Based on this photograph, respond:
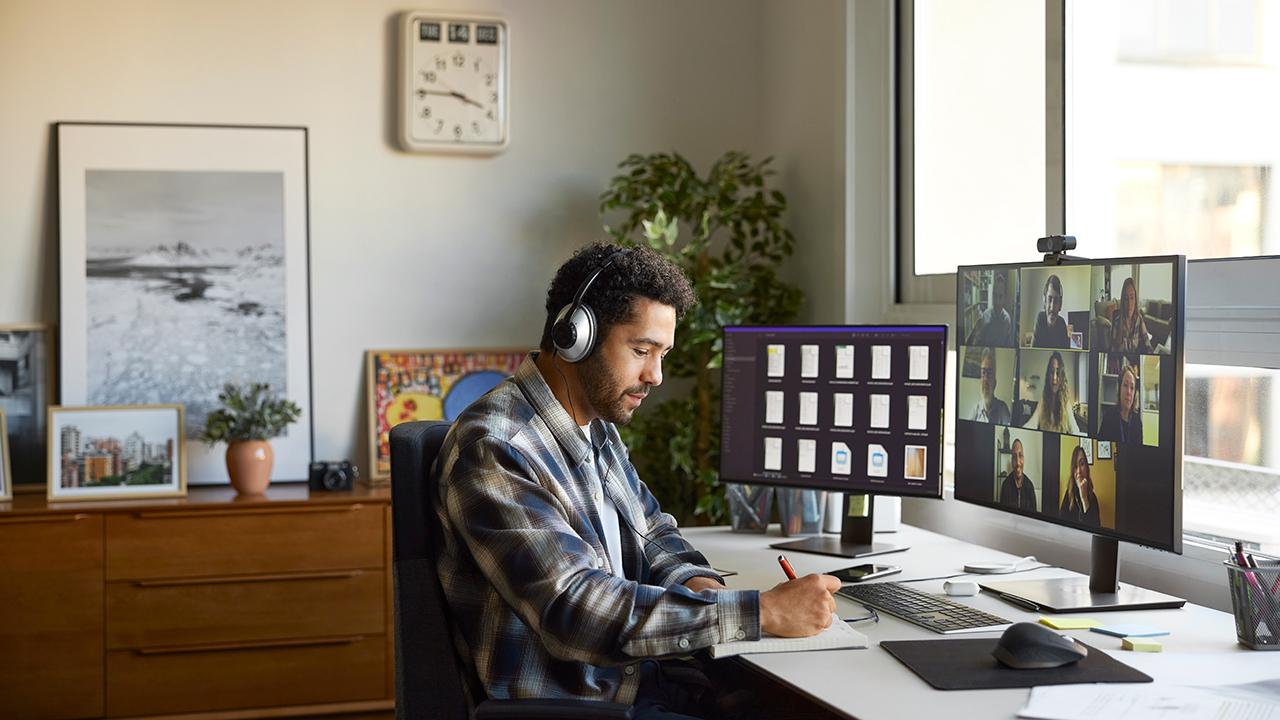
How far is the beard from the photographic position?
1.96m

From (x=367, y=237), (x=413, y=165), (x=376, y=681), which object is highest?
(x=413, y=165)

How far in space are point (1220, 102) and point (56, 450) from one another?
3.13 m

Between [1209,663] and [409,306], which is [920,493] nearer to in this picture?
[1209,663]

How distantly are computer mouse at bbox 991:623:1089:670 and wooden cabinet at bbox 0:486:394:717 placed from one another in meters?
2.21

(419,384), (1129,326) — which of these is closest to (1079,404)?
(1129,326)

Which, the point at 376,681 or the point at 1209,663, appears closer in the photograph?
the point at 1209,663

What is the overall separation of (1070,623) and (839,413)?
2.54 feet

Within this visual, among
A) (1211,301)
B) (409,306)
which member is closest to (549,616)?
(1211,301)

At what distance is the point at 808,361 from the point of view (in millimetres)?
2621

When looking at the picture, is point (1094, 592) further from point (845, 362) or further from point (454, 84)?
point (454, 84)

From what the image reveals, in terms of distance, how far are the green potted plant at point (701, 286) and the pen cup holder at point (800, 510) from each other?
739 mm

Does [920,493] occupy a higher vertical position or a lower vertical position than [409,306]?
lower

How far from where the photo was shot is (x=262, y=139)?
3771mm

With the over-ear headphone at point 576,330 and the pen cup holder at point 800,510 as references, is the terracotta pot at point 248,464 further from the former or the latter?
the over-ear headphone at point 576,330
